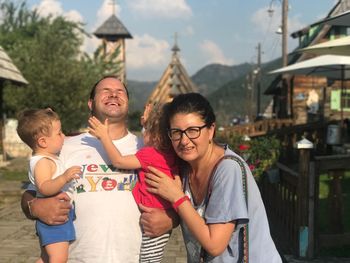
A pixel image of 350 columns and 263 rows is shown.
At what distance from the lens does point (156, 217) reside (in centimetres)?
264

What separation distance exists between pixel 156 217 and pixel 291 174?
4.06 meters

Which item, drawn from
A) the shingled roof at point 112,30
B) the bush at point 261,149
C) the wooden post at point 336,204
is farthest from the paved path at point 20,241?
the shingled roof at point 112,30

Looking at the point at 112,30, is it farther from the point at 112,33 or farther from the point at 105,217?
the point at 105,217

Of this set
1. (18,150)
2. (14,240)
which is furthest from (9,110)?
(14,240)

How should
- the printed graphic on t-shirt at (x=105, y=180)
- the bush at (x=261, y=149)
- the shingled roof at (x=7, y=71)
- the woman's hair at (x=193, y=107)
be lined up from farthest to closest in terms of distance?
the shingled roof at (x=7, y=71) < the bush at (x=261, y=149) < the printed graphic on t-shirt at (x=105, y=180) < the woman's hair at (x=193, y=107)

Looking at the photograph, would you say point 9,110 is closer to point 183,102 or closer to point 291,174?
point 291,174

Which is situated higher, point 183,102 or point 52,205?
point 183,102

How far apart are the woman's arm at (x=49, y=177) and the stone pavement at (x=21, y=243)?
3.34m

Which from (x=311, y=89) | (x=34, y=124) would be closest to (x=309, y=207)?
(x=34, y=124)

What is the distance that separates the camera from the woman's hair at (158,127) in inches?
103

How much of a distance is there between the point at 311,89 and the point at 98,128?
24779 millimetres

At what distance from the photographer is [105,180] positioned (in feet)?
9.33

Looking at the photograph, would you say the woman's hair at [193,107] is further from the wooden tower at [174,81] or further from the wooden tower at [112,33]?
the wooden tower at [112,33]

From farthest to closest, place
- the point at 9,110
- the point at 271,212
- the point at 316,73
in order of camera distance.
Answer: the point at 9,110, the point at 316,73, the point at 271,212
